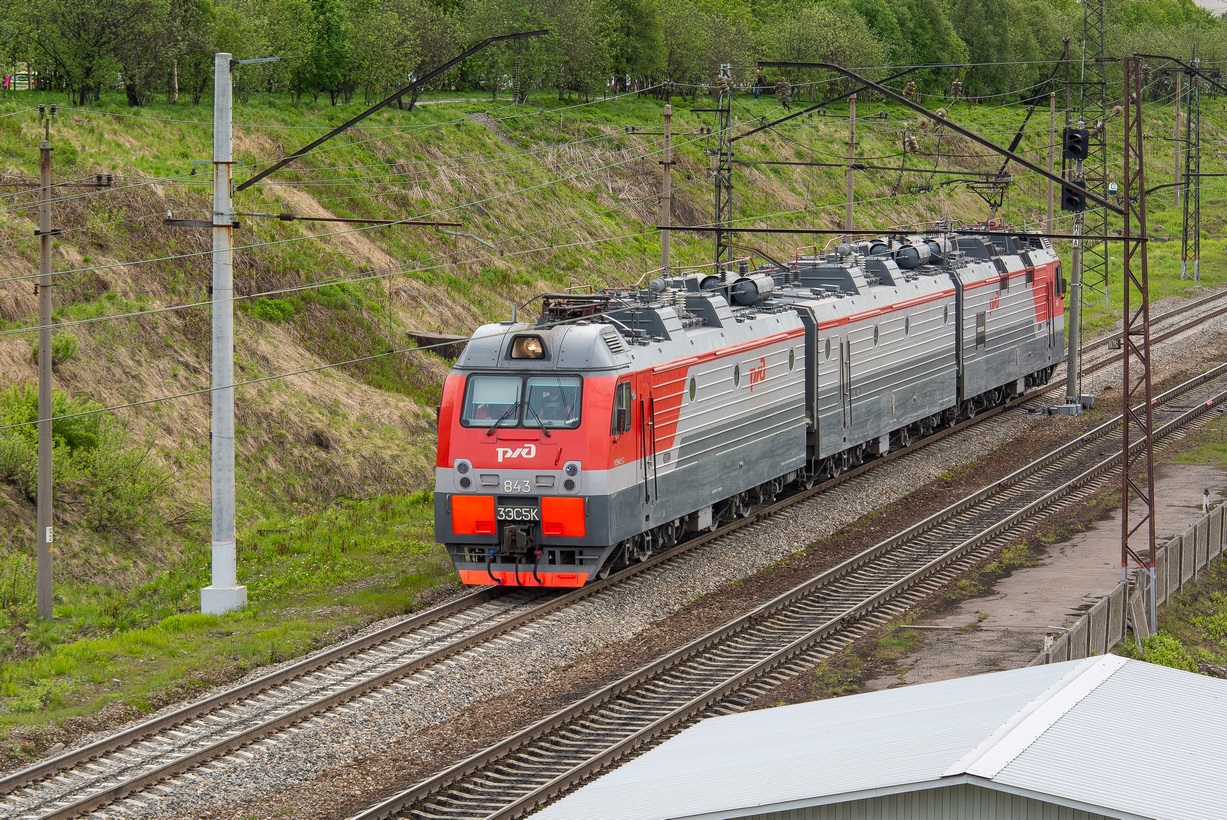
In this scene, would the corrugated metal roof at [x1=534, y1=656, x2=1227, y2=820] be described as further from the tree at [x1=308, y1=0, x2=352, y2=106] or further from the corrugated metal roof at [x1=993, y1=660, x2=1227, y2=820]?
the tree at [x1=308, y1=0, x2=352, y2=106]

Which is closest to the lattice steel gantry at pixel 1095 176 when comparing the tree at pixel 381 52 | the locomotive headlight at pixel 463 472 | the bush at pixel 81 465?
the locomotive headlight at pixel 463 472

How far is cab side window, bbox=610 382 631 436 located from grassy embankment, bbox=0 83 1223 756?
369 cm

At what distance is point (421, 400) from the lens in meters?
39.5

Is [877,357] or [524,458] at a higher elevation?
[877,357]

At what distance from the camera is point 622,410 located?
23281mm

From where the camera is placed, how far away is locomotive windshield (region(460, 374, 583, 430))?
22969 mm

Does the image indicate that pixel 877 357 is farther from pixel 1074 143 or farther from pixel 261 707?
pixel 261 707

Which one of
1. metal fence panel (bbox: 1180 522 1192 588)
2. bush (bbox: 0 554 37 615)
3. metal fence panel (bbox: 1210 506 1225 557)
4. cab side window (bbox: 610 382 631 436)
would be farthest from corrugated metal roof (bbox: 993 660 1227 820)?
bush (bbox: 0 554 37 615)

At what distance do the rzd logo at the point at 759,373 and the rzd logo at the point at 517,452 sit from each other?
20.8 feet

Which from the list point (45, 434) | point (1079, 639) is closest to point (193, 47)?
point (45, 434)

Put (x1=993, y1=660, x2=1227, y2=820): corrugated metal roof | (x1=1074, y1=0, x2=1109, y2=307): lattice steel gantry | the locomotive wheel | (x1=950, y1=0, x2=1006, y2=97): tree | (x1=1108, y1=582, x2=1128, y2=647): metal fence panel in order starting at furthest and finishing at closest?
(x1=950, y1=0, x2=1006, y2=97): tree, (x1=1074, y1=0, x2=1109, y2=307): lattice steel gantry, the locomotive wheel, (x1=1108, y1=582, x2=1128, y2=647): metal fence panel, (x1=993, y1=660, x2=1227, y2=820): corrugated metal roof

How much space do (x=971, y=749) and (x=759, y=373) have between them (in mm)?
17493

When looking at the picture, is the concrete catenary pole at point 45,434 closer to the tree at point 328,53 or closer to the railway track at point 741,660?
the railway track at point 741,660

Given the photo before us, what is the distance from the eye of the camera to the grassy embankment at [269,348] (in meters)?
22.2
